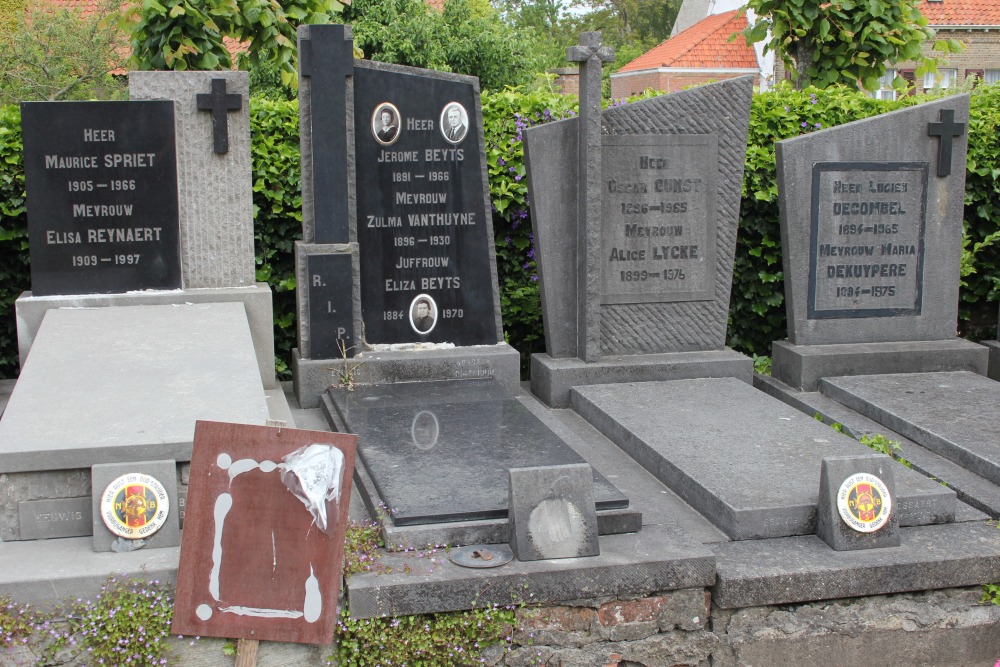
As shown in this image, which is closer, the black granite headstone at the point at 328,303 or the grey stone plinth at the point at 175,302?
the grey stone plinth at the point at 175,302

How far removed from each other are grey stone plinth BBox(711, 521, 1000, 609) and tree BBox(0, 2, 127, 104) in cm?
1278

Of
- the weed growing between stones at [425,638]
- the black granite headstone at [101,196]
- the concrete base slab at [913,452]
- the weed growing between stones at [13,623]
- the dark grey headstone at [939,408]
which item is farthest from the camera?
the black granite headstone at [101,196]

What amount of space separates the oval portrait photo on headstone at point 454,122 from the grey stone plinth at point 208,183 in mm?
1081

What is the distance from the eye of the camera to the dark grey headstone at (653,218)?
6.06 metres

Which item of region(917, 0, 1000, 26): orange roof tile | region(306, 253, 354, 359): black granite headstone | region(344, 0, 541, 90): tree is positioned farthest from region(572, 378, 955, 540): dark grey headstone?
region(917, 0, 1000, 26): orange roof tile

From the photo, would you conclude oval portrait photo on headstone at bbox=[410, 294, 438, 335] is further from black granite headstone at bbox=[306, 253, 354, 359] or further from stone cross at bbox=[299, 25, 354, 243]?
stone cross at bbox=[299, 25, 354, 243]

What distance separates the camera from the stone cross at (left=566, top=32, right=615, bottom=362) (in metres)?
5.87

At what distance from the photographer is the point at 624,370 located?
19.7 ft

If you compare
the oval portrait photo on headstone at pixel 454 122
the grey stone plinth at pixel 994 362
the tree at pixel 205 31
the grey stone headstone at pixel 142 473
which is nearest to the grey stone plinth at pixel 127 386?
the grey stone headstone at pixel 142 473

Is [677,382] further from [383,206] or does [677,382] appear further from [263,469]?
[263,469]

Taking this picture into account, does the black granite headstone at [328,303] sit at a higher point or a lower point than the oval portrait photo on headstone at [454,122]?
lower

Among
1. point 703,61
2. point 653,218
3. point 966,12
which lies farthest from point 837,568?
point 703,61

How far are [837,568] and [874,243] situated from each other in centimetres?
309

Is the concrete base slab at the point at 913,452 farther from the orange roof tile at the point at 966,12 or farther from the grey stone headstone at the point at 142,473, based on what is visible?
the orange roof tile at the point at 966,12
